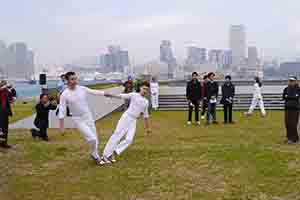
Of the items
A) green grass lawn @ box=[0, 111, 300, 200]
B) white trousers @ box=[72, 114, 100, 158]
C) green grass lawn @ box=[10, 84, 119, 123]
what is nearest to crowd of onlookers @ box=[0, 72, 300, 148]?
green grass lawn @ box=[0, 111, 300, 200]

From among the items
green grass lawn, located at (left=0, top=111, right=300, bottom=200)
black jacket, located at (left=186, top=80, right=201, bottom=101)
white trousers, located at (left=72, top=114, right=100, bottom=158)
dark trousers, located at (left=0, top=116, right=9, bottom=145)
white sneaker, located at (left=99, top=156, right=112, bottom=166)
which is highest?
black jacket, located at (left=186, top=80, right=201, bottom=101)

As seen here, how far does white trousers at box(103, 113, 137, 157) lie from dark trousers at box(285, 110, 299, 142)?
410cm

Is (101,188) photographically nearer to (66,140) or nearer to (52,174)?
(52,174)

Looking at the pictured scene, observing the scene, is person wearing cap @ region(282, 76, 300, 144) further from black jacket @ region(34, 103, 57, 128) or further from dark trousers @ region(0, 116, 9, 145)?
dark trousers @ region(0, 116, 9, 145)

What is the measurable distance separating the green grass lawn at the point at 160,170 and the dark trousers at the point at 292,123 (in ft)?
1.13

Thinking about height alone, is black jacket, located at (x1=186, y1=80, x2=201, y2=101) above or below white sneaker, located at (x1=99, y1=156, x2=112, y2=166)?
above

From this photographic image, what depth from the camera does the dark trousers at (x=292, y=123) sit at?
955 centimetres

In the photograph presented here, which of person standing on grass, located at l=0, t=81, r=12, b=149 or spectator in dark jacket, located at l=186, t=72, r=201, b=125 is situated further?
spectator in dark jacket, located at l=186, t=72, r=201, b=125

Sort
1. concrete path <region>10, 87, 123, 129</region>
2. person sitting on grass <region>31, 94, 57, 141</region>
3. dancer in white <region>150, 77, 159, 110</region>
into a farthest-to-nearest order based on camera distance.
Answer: dancer in white <region>150, 77, 159, 110</region> → concrete path <region>10, 87, 123, 129</region> → person sitting on grass <region>31, 94, 57, 141</region>

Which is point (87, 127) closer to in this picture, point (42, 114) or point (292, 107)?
point (42, 114)

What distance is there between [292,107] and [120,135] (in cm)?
443

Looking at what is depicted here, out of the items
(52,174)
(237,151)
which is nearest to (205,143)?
(237,151)

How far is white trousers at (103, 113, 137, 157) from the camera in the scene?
7.57 meters

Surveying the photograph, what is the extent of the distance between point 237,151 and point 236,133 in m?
3.21
